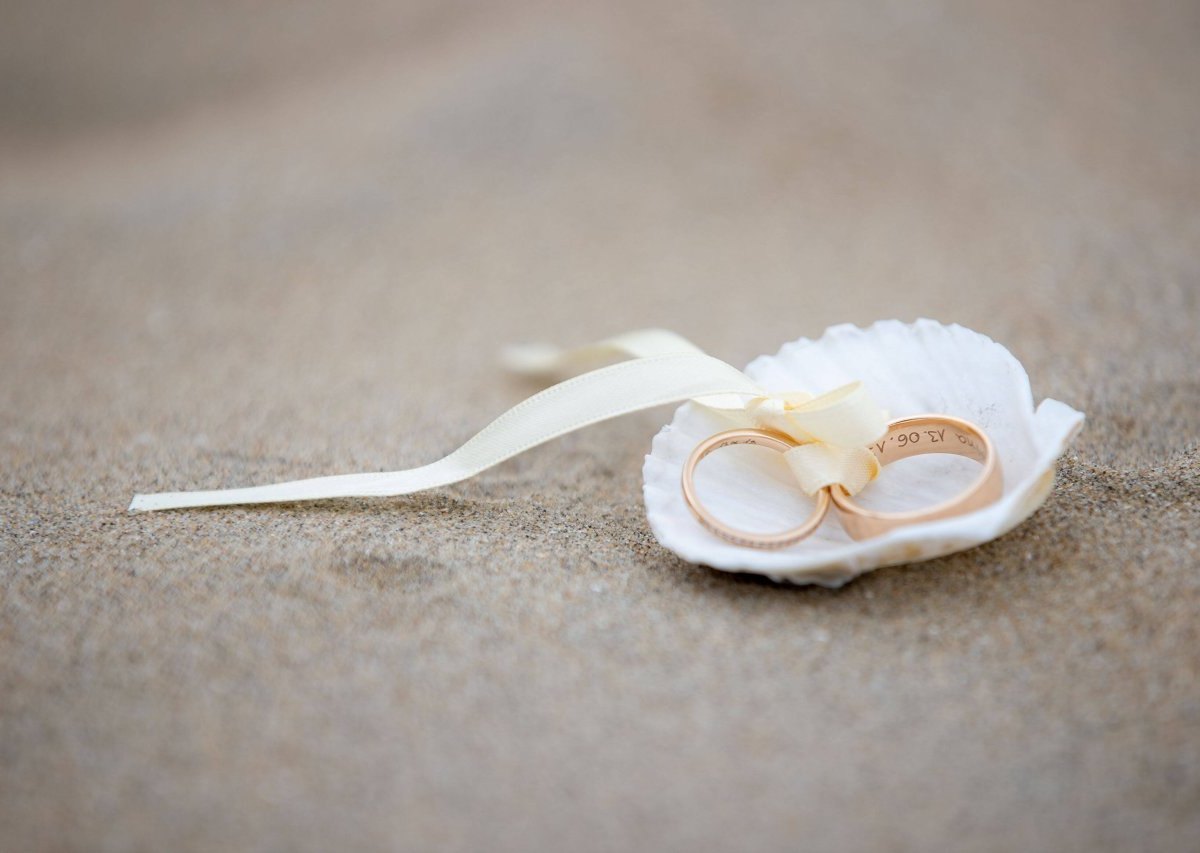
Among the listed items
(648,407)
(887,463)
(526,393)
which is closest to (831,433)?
(887,463)

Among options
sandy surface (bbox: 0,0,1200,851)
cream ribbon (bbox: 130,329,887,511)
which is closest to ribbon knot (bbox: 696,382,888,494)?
cream ribbon (bbox: 130,329,887,511)

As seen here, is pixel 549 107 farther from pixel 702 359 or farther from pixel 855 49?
pixel 702 359

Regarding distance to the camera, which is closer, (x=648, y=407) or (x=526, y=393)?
(x=648, y=407)

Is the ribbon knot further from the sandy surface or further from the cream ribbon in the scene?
the sandy surface

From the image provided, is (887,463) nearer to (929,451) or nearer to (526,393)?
(929,451)

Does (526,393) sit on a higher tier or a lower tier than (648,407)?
lower

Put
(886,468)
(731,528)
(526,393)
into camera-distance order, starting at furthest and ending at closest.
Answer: (526,393) → (886,468) → (731,528)

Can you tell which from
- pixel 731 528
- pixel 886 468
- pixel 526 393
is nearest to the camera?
pixel 731 528

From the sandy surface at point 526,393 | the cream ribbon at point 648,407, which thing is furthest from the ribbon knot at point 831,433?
the sandy surface at point 526,393
